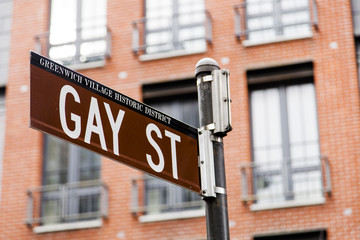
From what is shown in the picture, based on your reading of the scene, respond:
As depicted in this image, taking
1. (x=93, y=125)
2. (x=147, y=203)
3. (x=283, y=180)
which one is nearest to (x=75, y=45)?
(x=147, y=203)

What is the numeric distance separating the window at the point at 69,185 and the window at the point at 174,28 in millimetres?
3007

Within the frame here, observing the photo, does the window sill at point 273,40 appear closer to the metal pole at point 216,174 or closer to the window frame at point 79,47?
the window frame at point 79,47

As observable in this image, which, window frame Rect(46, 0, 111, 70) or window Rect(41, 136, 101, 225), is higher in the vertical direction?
window frame Rect(46, 0, 111, 70)

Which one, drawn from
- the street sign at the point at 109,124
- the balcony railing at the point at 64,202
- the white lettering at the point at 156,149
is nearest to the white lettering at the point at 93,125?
the street sign at the point at 109,124

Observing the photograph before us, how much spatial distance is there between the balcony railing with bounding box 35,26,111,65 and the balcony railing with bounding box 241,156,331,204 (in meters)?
5.01

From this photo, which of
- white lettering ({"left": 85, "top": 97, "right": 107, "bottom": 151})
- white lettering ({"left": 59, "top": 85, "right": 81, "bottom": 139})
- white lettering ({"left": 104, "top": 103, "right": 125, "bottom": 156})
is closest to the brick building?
white lettering ({"left": 104, "top": 103, "right": 125, "bottom": 156})

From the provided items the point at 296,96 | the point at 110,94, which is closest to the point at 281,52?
the point at 296,96

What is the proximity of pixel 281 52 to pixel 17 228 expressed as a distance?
291 inches

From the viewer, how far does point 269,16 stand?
17.4m

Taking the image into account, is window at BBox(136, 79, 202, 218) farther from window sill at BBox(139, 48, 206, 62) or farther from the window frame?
the window frame

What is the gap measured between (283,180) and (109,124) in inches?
432

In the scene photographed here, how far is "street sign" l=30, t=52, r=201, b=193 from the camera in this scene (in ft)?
16.1

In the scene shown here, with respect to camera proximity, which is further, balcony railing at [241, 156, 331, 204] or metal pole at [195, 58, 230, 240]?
balcony railing at [241, 156, 331, 204]

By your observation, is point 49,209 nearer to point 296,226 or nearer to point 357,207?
point 296,226
